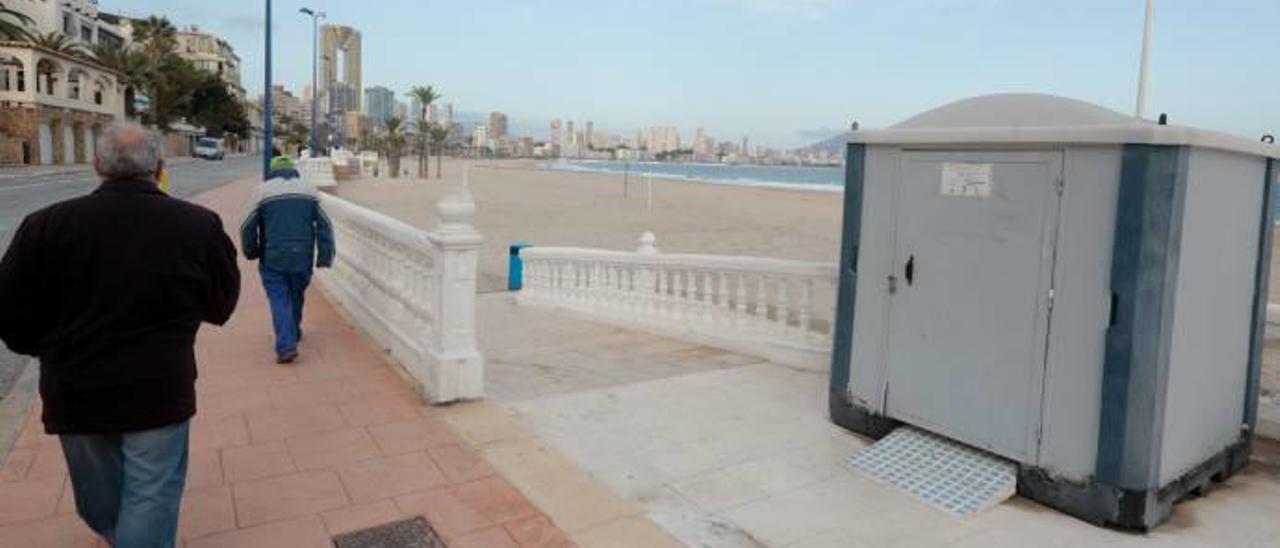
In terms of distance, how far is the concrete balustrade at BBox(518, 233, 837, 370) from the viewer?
7074mm

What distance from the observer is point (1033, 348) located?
429 centimetres

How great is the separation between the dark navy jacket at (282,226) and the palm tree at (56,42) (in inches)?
2369

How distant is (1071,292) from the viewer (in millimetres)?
4152

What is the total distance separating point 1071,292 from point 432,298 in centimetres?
361

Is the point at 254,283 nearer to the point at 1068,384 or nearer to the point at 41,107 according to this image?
the point at 1068,384

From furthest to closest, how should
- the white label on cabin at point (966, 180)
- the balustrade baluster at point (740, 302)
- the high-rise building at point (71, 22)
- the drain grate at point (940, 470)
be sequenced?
the high-rise building at point (71, 22) → the balustrade baluster at point (740, 302) → the white label on cabin at point (966, 180) → the drain grate at point (940, 470)

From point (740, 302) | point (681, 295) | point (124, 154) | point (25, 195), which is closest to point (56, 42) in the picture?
point (25, 195)

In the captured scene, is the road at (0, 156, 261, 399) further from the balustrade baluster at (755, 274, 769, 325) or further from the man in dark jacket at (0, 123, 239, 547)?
the balustrade baluster at (755, 274, 769, 325)

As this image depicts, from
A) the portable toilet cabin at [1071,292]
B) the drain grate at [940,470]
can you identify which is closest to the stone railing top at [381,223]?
the portable toilet cabin at [1071,292]

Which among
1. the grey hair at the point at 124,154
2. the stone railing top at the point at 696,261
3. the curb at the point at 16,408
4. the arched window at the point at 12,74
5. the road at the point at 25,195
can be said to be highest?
the arched window at the point at 12,74

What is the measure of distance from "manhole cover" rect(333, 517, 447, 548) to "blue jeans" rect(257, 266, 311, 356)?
3.11 m

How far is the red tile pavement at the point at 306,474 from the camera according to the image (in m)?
3.73

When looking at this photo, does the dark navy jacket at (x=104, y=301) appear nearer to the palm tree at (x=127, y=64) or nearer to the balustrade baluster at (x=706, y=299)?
the balustrade baluster at (x=706, y=299)

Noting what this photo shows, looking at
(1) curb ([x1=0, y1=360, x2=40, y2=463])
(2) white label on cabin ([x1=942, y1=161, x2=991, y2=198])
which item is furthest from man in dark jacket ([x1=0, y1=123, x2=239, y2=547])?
(2) white label on cabin ([x1=942, y1=161, x2=991, y2=198])
